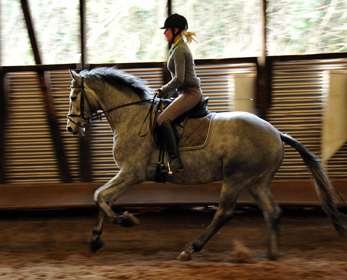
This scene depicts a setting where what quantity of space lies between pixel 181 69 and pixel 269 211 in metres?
2.05

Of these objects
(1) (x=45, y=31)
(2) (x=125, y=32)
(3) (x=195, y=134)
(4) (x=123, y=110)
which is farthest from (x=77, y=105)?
(1) (x=45, y=31)

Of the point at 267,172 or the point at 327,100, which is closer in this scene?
the point at 267,172

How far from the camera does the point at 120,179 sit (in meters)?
4.71

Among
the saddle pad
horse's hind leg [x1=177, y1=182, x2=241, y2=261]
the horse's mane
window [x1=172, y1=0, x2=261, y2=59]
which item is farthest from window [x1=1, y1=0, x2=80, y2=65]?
horse's hind leg [x1=177, y1=182, x2=241, y2=261]

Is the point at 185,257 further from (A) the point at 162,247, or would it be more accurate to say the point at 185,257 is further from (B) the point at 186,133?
(B) the point at 186,133

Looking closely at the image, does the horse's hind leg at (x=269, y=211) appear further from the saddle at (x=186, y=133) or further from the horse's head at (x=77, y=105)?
the horse's head at (x=77, y=105)

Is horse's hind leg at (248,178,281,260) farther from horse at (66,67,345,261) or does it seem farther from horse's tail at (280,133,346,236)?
horse's tail at (280,133,346,236)

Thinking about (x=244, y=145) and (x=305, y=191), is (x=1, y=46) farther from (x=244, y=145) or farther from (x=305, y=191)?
(x=305, y=191)

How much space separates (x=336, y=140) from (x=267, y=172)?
92.6 inches

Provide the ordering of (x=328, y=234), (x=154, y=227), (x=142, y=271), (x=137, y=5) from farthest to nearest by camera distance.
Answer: (x=137, y=5), (x=154, y=227), (x=328, y=234), (x=142, y=271)

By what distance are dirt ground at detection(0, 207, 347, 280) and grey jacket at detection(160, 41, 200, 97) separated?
2.07 m

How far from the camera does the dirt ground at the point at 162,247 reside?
4.06 m

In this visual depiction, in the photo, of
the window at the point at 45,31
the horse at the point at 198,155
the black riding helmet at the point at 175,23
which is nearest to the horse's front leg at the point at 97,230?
the horse at the point at 198,155

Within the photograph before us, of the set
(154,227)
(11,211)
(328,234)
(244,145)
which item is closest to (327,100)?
(328,234)
